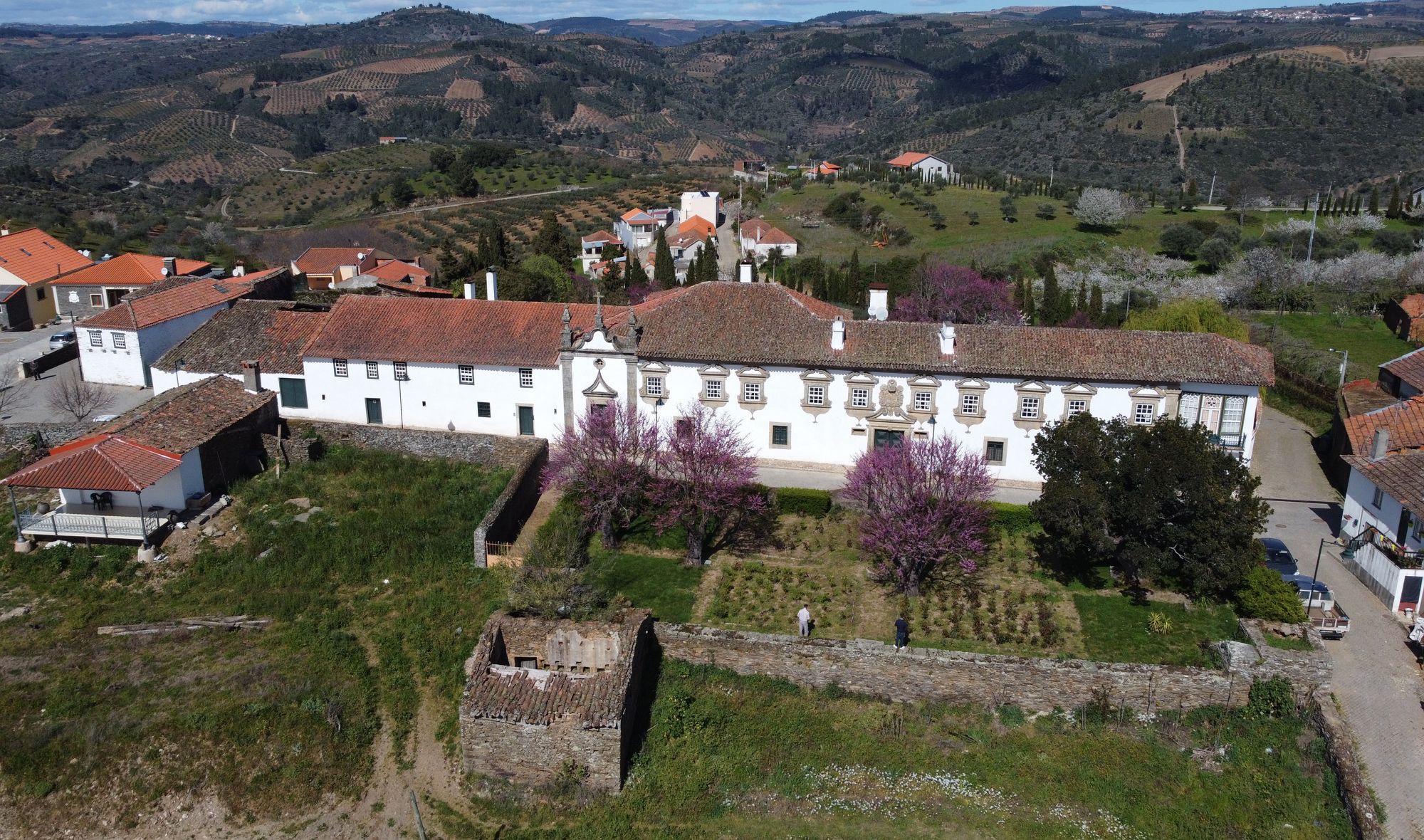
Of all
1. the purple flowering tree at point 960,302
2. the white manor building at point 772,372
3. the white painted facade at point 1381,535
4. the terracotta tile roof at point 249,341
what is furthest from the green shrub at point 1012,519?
the terracotta tile roof at point 249,341

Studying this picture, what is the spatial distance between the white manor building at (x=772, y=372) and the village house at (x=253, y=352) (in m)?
0.27

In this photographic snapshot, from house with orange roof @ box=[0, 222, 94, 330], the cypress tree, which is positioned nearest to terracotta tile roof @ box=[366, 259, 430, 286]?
the cypress tree

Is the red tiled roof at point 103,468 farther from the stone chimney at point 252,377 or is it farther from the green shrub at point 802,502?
the green shrub at point 802,502

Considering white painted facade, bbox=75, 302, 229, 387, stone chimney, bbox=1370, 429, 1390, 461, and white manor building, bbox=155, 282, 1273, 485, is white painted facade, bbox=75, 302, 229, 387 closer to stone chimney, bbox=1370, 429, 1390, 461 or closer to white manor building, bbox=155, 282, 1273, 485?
white manor building, bbox=155, 282, 1273, 485

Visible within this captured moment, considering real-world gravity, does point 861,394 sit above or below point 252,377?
above

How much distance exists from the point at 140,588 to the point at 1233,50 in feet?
596

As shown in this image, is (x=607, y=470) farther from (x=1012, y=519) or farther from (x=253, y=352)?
(x=253, y=352)

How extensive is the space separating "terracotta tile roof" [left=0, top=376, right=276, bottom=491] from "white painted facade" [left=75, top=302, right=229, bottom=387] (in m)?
5.85

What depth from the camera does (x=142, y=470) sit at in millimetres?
28656

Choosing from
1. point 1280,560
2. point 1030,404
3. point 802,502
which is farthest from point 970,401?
point 1280,560

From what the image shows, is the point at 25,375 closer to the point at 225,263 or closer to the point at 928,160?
the point at 225,263

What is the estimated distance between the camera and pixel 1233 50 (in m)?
163

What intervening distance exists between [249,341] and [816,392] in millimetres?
21489

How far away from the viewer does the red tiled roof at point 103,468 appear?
1109 inches
